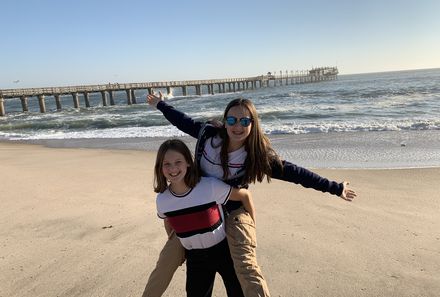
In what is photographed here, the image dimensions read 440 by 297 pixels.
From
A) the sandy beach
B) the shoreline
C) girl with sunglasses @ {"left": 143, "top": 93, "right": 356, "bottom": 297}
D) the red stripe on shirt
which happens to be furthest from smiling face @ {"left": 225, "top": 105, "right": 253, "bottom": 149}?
the shoreline

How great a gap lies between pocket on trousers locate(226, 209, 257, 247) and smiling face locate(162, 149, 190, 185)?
39 centimetres

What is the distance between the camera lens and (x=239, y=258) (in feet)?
7.89

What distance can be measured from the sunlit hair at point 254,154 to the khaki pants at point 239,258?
0.81ft

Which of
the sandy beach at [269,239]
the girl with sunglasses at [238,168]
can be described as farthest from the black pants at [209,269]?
the sandy beach at [269,239]

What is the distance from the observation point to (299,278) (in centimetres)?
357

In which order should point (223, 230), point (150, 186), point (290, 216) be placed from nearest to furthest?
point (223, 230)
point (290, 216)
point (150, 186)

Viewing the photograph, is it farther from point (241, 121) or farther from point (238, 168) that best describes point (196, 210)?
point (241, 121)

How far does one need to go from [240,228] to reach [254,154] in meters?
0.46

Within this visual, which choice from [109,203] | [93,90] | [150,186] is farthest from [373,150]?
[93,90]

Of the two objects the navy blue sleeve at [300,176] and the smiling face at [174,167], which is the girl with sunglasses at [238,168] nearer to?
the navy blue sleeve at [300,176]

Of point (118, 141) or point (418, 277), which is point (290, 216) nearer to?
point (418, 277)

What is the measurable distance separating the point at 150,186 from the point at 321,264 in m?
3.95

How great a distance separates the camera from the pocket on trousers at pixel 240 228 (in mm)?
2469

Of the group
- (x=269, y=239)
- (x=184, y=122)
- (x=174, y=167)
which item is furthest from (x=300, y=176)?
(x=269, y=239)
